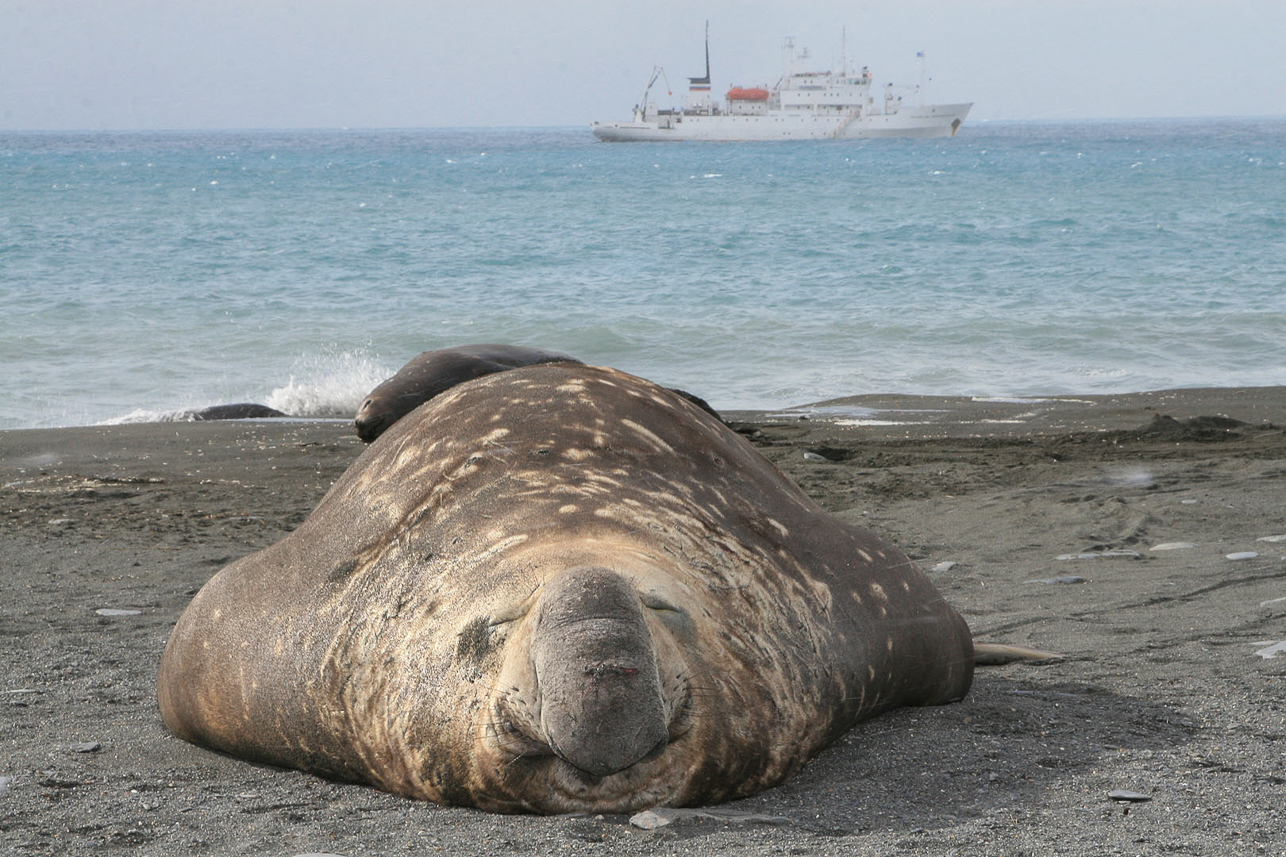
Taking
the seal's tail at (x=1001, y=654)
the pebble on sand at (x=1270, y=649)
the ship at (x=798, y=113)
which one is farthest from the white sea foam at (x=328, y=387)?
the ship at (x=798, y=113)

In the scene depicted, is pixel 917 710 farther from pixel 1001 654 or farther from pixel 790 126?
pixel 790 126

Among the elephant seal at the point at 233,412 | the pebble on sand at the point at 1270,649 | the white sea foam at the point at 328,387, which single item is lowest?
the white sea foam at the point at 328,387

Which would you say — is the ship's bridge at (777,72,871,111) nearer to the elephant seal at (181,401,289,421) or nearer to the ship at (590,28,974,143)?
the ship at (590,28,974,143)

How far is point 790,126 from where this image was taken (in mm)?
109000

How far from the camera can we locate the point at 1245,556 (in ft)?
18.0

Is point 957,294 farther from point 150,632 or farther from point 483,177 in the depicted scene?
point 483,177

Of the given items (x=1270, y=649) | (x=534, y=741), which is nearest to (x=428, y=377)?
(x=1270, y=649)

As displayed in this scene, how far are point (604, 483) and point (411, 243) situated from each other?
29.7 m

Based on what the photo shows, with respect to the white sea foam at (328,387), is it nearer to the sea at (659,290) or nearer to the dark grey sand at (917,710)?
the sea at (659,290)

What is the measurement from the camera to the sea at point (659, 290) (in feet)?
48.9

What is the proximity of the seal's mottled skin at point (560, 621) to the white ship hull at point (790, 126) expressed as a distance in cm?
10791

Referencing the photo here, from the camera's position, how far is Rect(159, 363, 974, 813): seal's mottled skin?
2436mm

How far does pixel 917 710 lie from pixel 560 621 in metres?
1.49

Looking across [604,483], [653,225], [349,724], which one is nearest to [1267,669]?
[604,483]
